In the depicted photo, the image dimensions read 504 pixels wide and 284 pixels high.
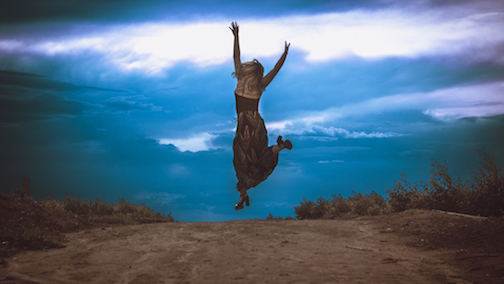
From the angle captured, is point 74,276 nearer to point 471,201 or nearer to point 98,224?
point 98,224

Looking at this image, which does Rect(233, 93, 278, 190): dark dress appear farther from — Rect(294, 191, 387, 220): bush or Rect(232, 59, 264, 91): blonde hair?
Rect(294, 191, 387, 220): bush

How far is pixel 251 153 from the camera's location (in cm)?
1070

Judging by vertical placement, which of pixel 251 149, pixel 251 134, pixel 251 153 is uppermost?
pixel 251 134

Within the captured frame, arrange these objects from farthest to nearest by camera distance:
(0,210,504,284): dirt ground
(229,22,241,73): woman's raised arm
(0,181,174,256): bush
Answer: (229,22,241,73): woman's raised arm → (0,181,174,256): bush → (0,210,504,284): dirt ground

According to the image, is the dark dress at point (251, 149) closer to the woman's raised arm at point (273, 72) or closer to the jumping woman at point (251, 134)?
the jumping woman at point (251, 134)

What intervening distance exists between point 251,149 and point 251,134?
18.8 inches

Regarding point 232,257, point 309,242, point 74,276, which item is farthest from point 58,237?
point 309,242

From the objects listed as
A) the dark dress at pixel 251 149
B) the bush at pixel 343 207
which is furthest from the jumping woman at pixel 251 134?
the bush at pixel 343 207

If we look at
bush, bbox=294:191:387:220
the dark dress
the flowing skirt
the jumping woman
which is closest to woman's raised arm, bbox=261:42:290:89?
the jumping woman

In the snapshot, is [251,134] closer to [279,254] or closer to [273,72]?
[273,72]

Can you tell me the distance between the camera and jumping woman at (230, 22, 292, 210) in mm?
10586

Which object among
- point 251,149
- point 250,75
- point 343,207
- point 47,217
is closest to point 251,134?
point 251,149

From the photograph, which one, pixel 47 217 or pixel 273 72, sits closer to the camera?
pixel 47 217

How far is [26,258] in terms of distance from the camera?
18.8 feet
